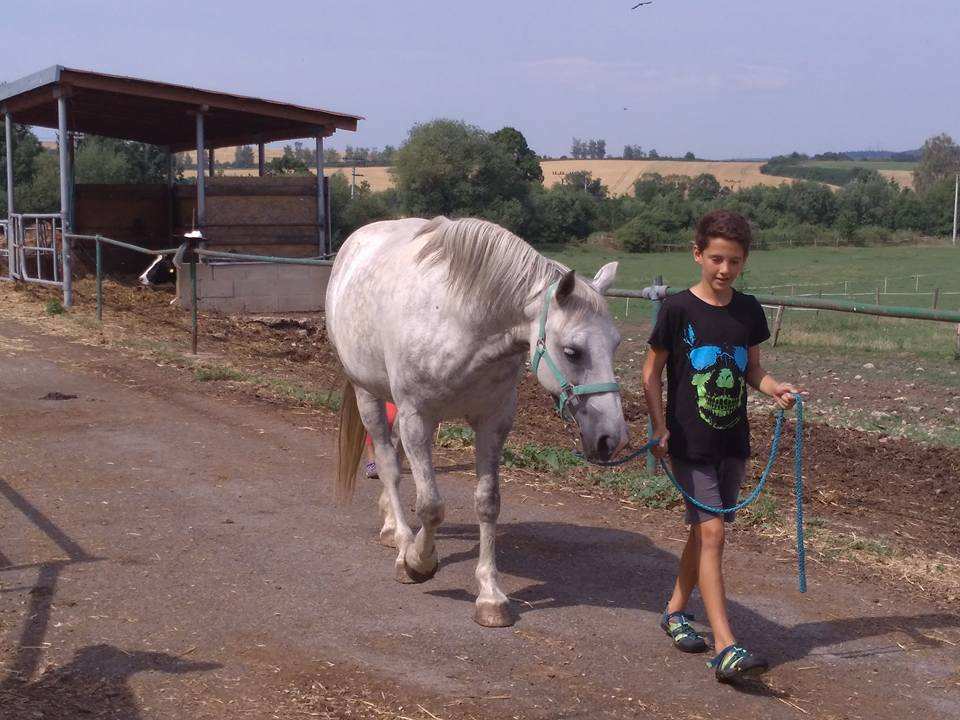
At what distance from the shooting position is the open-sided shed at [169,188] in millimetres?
15016

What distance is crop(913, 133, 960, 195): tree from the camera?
338ft

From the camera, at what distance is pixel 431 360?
13.6 feet

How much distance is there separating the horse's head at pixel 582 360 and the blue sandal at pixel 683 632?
0.73 meters

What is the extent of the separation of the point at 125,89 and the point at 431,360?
12306 millimetres

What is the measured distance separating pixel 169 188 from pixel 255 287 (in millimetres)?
4839

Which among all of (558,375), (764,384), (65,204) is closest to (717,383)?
(764,384)

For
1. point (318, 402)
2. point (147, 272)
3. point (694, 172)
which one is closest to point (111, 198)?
point (147, 272)

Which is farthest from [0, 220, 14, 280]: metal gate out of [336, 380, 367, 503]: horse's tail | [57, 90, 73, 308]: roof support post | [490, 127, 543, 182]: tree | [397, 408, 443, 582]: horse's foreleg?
[490, 127, 543, 182]: tree

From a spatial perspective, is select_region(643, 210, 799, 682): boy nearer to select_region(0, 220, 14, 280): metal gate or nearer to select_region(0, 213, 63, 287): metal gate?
select_region(0, 213, 63, 287): metal gate

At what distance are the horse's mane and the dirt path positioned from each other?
127 centimetres

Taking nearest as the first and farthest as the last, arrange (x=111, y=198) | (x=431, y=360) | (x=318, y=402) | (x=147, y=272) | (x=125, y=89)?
1. (x=431, y=360)
2. (x=318, y=402)
3. (x=125, y=89)
4. (x=147, y=272)
5. (x=111, y=198)

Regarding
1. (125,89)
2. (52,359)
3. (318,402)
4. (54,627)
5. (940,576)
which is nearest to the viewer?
(54,627)

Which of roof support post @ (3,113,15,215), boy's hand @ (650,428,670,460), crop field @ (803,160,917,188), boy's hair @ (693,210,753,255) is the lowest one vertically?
boy's hand @ (650,428,670,460)

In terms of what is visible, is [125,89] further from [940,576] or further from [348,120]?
[940,576]
